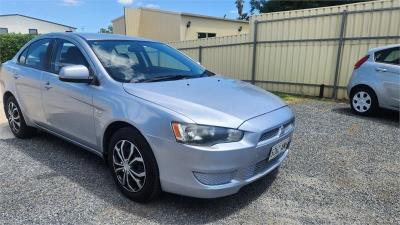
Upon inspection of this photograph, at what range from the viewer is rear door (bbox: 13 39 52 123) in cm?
437

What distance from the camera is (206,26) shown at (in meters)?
21.2

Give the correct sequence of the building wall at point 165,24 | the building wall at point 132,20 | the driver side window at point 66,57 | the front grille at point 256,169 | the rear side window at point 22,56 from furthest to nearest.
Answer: the building wall at point 132,20
the building wall at point 165,24
the rear side window at point 22,56
the driver side window at point 66,57
the front grille at point 256,169

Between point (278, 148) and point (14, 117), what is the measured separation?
409 cm

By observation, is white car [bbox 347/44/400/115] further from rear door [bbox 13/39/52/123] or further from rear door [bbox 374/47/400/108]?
rear door [bbox 13/39/52/123]

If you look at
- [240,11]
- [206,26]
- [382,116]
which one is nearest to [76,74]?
[382,116]

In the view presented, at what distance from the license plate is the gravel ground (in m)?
0.48

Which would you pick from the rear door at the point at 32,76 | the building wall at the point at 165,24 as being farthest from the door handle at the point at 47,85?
the building wall at the point at 165,24

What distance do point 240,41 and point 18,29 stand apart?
3207 cm

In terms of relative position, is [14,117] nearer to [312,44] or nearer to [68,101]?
[68,101]

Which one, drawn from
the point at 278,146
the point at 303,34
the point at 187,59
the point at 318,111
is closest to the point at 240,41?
the point at 303,34

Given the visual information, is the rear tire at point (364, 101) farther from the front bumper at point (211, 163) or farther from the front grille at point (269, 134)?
the front bumper at point (211, 163)

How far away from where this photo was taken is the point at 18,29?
3569 centimetres

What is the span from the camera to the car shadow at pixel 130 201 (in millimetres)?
3029

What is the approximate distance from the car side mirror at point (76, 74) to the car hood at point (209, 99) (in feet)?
1.53
